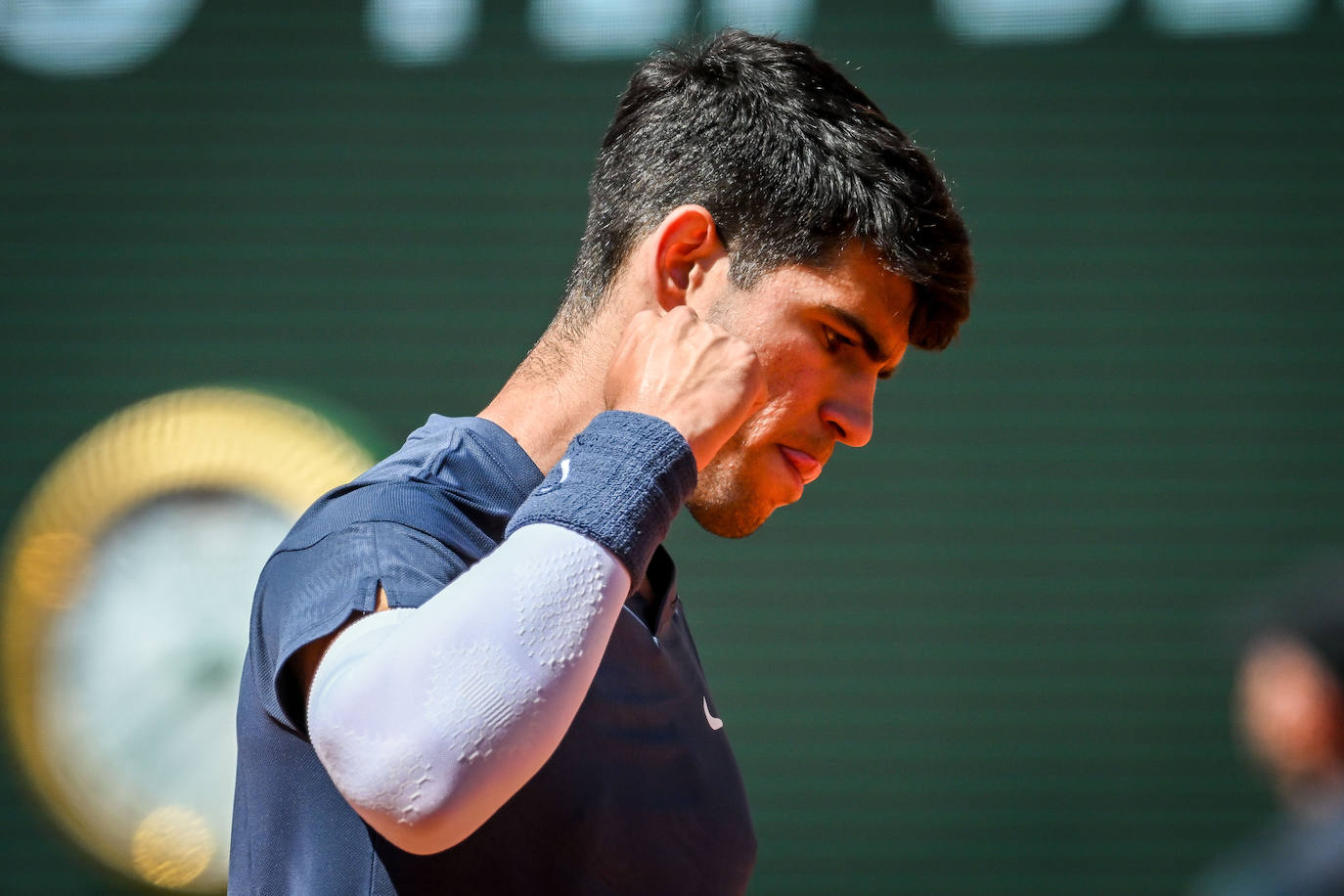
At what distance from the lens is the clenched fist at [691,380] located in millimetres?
1546

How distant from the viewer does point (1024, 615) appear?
5344 mm

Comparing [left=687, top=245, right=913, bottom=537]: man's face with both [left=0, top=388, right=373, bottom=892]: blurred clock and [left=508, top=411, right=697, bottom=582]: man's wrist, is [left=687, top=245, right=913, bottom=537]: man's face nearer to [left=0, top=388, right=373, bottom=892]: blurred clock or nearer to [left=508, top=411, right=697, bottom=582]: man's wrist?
[left=508, top=411, right=697, bottom=582]: man's wrist

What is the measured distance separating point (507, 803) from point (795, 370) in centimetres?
67

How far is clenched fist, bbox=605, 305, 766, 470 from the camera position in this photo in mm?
1546

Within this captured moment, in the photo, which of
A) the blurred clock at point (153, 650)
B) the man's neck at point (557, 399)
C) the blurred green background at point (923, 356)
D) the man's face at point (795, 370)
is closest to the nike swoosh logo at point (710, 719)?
the man's face at point (795, 370)

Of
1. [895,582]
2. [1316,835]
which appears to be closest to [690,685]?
[1316,835]

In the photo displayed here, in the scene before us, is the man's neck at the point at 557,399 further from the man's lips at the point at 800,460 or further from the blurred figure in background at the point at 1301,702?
the blurred figure in background at the point at 1301,702

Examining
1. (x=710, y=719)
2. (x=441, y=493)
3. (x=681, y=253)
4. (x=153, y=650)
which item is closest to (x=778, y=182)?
(x=681, y=253)

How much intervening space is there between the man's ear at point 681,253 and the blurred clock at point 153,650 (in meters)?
3.19

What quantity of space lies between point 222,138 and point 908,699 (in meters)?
3.48

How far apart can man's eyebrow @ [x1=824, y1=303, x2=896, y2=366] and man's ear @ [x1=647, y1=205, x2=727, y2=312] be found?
0.17 m

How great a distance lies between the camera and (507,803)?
1.55 meters

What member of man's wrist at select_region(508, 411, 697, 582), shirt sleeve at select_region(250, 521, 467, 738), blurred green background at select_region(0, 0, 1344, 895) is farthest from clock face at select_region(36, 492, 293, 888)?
man's wrist at select_region(508, 411, 697, 582)

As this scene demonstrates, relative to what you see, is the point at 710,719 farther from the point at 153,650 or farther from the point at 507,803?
the point at 153,650
